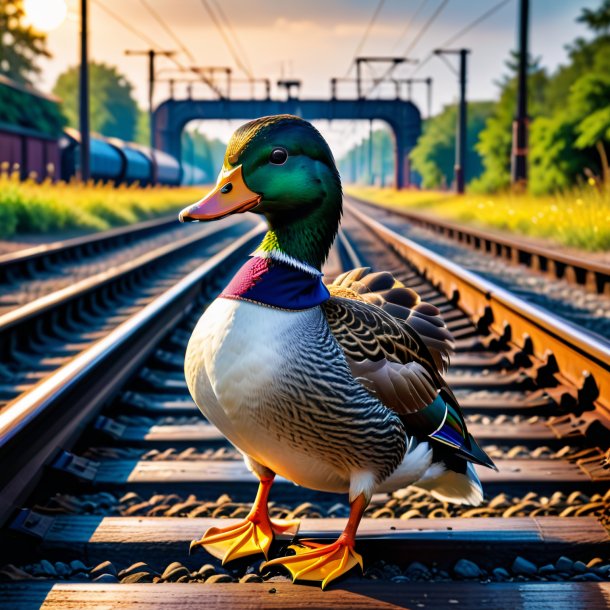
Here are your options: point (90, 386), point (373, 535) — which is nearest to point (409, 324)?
point (373, 535)

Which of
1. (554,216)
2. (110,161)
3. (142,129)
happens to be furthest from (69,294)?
(142,129)

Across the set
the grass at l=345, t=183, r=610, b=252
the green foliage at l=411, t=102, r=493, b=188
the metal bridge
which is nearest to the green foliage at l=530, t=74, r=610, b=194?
the grass at l=345, t=183, r=610, b=252

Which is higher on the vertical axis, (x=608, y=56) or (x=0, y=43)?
(x=0, y=43)

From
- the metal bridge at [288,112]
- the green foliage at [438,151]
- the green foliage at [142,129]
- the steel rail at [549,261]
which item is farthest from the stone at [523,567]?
the green foliage at [142,129]

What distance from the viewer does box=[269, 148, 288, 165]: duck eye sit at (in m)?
1.97

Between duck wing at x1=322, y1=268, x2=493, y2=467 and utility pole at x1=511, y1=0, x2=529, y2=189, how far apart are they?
2157 cm

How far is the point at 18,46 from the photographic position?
67375mm

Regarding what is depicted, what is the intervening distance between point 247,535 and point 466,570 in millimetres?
663

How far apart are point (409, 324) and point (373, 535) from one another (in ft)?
2.14

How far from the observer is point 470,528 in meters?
2.74

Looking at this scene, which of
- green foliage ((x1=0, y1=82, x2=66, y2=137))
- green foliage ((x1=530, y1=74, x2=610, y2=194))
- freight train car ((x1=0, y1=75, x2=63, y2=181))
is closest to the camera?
green foliage ((x1=530, y1=74, x2=610, y2=194))

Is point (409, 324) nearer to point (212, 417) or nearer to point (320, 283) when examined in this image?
point (320, 283)

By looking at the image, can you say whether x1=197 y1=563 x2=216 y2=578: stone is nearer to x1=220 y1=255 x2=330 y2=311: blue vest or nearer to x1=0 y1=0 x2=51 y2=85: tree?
x1=220 y1=255 x2=330 y2=311: blue vest

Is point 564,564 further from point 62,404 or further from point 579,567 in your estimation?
point 62,404
